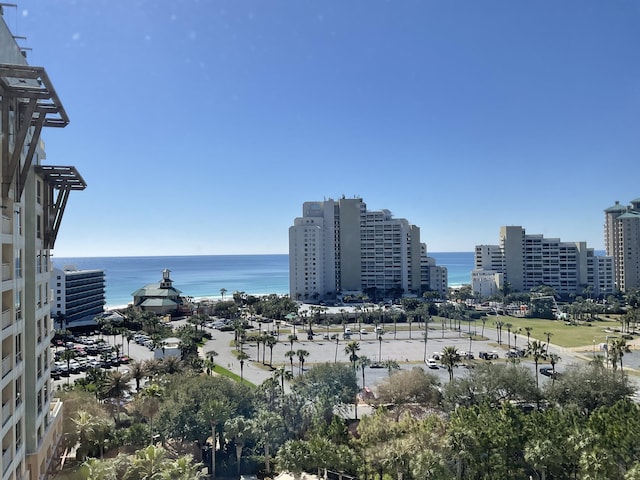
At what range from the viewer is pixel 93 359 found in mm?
54875

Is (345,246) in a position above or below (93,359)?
above

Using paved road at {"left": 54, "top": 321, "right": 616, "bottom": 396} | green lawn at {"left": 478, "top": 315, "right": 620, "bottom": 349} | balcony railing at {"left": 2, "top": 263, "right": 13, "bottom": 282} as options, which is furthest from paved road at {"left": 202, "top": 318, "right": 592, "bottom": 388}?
balcony railing at {"left": 2, "top": 263, "right": 13, "bottom": 282}

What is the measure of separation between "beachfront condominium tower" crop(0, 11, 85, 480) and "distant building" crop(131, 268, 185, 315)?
75563 mm

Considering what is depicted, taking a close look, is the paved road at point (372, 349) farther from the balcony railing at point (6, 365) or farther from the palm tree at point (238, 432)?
the balcony railing at point (6, 365)

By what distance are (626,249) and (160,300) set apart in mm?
133328

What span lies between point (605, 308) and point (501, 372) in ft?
277

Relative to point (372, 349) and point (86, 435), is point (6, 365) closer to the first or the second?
point (86, 435)

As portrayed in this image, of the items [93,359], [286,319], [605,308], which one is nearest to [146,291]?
[286,319]

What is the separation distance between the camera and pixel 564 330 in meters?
80.0

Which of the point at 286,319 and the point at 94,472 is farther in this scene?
the point at 286,319

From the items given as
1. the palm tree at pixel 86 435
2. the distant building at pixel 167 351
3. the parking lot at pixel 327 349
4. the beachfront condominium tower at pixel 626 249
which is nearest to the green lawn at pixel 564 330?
the parking lot at pixel 327 349

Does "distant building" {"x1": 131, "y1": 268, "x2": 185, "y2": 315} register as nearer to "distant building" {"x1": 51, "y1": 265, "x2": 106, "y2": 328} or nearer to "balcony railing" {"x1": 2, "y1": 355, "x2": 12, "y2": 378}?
"distant building" {"x1": 51, "y1": 265, "x2": 106, "y2": 328}

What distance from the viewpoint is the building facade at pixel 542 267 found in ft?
421

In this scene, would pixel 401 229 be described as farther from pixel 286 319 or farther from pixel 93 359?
pixel 93 359
